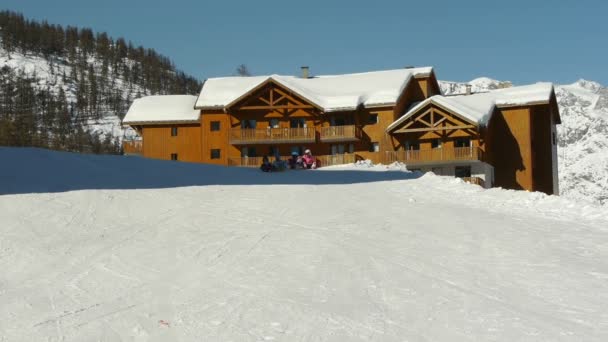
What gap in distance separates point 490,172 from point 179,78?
118 metres

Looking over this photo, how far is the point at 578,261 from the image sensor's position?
39.6 feet

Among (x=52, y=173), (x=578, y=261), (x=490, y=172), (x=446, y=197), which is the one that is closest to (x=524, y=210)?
(x=446, y=197)

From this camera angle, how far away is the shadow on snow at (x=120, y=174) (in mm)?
19203

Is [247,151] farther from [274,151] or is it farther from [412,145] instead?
[412,145]

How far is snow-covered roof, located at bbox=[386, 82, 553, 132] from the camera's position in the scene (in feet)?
132

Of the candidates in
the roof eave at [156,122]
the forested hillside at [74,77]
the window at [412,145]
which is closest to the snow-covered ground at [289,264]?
the window at [412,145]

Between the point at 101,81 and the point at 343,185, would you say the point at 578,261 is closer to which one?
the point at 343,185

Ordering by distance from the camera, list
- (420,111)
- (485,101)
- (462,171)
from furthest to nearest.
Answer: (485,101), (420,111), (462,171)

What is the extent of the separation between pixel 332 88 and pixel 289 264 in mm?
36639

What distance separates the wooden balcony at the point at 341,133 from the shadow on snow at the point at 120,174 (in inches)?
512

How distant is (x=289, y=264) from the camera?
11016 millimetres

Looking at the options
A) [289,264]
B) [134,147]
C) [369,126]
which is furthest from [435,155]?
[289,264]

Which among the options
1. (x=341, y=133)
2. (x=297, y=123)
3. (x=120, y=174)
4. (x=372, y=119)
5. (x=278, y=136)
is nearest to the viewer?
→ (x=120, y=174)

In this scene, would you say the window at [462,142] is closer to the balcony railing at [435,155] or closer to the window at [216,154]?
the balcony railing at [435,155]
